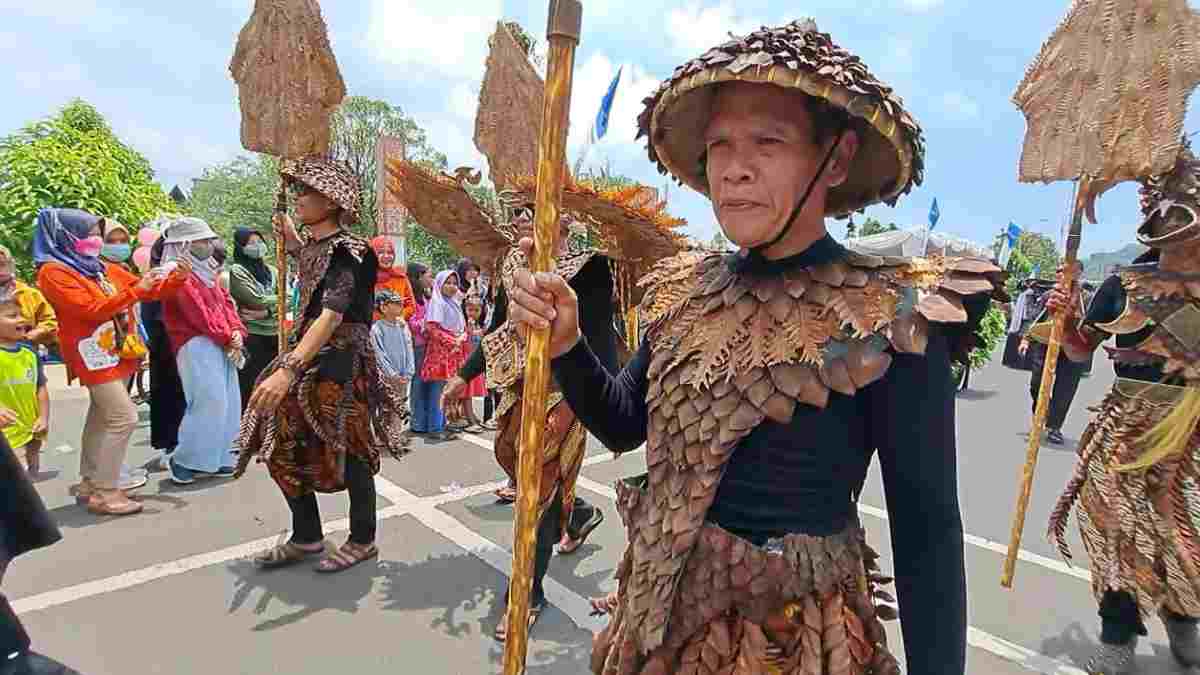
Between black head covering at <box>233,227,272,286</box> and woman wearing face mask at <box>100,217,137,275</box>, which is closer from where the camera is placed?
woman wearing face mask at <box>100,217,137,275</box>

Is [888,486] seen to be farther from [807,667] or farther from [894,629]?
[894,629]

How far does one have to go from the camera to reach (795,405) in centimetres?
122

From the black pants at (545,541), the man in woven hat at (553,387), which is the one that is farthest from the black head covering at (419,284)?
the black pants at (545,541)

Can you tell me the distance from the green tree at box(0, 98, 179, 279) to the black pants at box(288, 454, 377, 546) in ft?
28.7

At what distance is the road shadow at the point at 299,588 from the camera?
10.5 feet

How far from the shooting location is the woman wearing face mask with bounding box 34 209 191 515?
4.10m

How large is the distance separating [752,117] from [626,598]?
104 cm

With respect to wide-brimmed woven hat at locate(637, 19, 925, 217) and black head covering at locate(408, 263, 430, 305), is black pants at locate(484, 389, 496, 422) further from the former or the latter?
wide-brimmed woven hat at locate(637, 19, 925, 217)

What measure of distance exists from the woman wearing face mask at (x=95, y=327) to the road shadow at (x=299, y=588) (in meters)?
1.46

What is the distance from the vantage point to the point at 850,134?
129 centimetres

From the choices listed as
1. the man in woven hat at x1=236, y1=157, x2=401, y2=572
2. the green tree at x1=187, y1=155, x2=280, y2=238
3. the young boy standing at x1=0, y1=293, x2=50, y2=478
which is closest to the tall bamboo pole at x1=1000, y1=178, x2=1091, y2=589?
the man in woven hat at x1=236, y1=157, x2=401, y2=572

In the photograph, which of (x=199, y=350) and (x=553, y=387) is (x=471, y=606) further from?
(x=199, y=350)

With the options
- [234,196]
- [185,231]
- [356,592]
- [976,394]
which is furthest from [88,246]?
[234,196]

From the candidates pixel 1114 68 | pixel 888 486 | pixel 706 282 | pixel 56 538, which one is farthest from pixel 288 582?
pixel 1114 68
